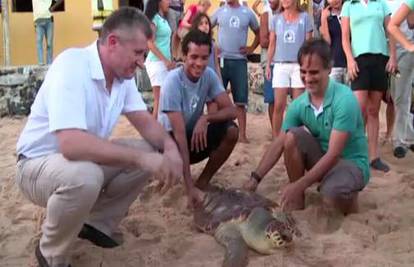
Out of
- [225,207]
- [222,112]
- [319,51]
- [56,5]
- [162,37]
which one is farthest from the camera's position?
[56,5]

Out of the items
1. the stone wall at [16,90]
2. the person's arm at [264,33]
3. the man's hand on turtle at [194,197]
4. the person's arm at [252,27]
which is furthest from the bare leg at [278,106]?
the stone wall at [16,90]

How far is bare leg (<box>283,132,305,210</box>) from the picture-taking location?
3805 millimetres

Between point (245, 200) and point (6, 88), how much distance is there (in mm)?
5281

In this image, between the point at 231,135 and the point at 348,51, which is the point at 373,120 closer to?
the point at 348,51

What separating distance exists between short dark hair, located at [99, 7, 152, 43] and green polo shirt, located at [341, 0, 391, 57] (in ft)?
8.51

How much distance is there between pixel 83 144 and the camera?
9.10ft

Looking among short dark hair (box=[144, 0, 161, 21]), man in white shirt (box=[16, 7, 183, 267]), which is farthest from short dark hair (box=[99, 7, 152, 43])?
short dark hair (box=[144, 0, 161, 21])

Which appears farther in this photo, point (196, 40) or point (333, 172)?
point (196, 40)

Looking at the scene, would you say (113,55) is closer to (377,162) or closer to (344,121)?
(344,121)

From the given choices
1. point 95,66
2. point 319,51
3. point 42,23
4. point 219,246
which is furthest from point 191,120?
point 42,23

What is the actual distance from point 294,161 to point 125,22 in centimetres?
146

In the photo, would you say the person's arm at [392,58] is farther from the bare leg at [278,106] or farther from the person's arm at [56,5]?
the person's arm at [56,5]

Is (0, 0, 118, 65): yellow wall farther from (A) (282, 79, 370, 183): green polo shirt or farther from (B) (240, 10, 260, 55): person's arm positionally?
(A) (282, 79, 370, 183): green polo shirt

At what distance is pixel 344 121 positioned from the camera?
361cm
